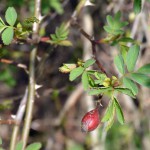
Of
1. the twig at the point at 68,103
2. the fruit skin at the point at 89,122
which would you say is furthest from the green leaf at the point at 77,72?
the twig at the point at 68,103

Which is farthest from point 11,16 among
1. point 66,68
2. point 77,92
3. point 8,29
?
A: point 77,92

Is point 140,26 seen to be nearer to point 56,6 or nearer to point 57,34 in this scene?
point 56,6

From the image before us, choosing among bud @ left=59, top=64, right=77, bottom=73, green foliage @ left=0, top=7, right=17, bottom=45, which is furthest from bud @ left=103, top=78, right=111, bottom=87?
green foliage @ left=0, top=7, right=17, bottom=45

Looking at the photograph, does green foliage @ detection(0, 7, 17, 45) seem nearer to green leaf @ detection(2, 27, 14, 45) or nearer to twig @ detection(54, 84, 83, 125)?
green leaf @ detection(2, 27, 14, 45)

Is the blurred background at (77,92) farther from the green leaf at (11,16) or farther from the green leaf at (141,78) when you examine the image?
the green leaf at (141,78)

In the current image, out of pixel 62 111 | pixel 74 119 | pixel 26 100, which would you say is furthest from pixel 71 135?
pixel 26 100

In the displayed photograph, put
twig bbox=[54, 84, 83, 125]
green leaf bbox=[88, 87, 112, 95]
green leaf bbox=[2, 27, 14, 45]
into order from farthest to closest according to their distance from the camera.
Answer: twig bbox=[54, 84, 83, 125], green leaf bbox=[2, 27, 14, 45], green leaf bbox=[88, 87, 112, 95]

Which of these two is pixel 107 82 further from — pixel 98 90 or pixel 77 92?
pixel 77 92
